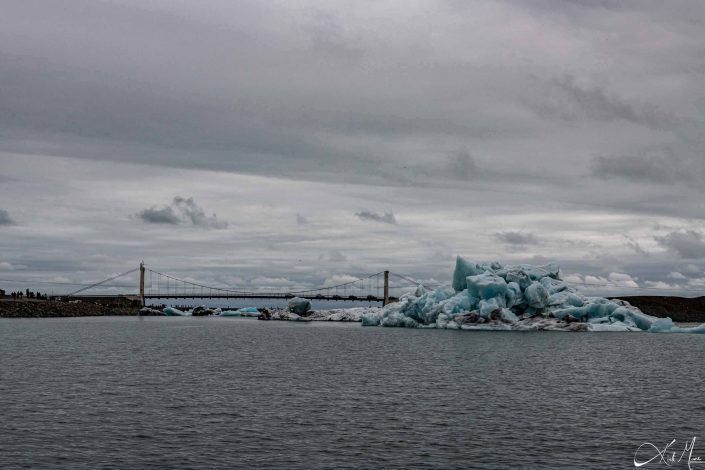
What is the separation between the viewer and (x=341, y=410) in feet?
110

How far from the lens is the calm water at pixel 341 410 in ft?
80.7

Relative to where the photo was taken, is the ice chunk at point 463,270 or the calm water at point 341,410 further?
the ice chunk at point 463,270

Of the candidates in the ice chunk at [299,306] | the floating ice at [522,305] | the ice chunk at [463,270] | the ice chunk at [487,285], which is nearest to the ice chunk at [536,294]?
the floating ice at [522,305]

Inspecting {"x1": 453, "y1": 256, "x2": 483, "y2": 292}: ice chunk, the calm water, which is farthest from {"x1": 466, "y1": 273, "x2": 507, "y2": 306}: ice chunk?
the calm water

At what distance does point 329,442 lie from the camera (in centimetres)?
2664

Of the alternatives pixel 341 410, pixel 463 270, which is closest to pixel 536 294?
Answer: pixel 463 270

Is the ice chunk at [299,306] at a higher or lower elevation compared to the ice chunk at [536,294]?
lower

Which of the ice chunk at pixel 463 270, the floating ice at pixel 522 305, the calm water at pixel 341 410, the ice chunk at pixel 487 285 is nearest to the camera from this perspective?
the calm water at pixel 341 410

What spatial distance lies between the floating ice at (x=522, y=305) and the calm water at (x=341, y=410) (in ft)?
123

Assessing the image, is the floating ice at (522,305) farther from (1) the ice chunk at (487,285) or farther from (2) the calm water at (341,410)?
(2) the calm water at (341,410)

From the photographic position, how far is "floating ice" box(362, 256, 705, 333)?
10050 cm

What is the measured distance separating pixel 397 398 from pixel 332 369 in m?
15.1

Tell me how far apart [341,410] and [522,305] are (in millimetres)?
75252

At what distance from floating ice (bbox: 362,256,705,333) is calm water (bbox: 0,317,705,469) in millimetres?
37342
